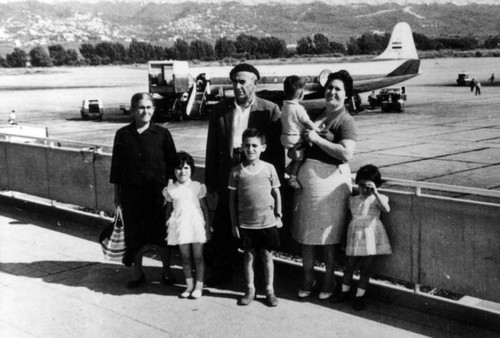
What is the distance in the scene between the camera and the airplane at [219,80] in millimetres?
28375

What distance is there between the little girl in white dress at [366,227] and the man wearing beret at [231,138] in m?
0.81

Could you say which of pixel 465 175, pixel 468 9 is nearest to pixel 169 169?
pixel 465 175

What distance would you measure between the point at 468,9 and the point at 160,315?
177671 millimetres

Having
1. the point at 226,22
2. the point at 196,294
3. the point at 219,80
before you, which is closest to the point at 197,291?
the point at 196,294

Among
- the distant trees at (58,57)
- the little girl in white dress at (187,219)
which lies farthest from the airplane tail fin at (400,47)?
the distant trees at (58,57)

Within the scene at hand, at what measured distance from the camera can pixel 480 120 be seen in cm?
2503

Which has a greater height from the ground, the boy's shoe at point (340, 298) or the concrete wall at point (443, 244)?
the concrete wall at point (443, 244)

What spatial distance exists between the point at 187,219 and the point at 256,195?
2.25ft

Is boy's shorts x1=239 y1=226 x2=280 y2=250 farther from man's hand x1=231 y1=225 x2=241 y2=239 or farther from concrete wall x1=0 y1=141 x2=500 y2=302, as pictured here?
concrete wall x1=0 y1=141 x2=500 y2=302

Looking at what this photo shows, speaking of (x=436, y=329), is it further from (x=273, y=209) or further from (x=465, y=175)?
(x=465, y=175)

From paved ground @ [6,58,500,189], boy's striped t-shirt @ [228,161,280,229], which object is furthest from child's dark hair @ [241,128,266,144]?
paved ground @ [6,58,500,189]

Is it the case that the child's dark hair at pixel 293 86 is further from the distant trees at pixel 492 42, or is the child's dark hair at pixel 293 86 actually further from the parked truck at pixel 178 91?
the distant trees at pixel 492 42

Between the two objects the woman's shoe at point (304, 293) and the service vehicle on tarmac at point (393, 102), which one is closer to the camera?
the woman's shoe at point (304, 293)

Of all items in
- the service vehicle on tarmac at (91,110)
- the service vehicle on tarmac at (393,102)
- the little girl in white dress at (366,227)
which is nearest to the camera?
the little girl in white dress at (366,227)
